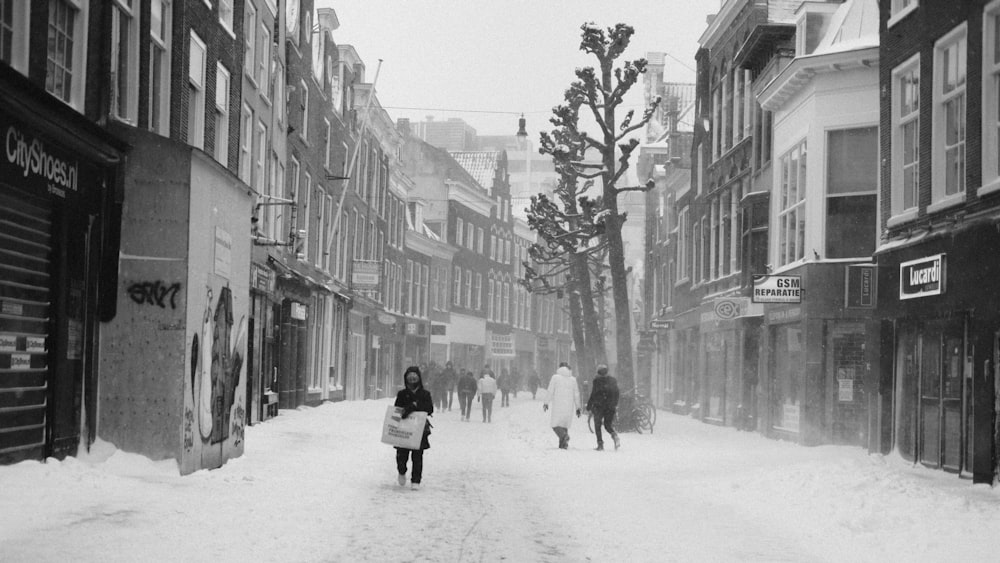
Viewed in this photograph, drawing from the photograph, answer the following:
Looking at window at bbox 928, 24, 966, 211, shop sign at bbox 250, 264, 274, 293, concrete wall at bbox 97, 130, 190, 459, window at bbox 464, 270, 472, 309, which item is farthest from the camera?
window at bbox 464, 270, 472, 309

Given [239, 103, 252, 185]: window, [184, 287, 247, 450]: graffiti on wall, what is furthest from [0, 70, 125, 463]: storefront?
[239, 103, 252, 185]: window

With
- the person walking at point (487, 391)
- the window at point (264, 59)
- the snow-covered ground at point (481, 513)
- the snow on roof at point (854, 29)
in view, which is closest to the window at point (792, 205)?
the snow on roof at point (854, 29)

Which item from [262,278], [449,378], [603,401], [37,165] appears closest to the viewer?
[37,165]

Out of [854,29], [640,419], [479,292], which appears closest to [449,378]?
[640,419]

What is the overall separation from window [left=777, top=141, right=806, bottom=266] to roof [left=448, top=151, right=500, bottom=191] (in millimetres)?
51179

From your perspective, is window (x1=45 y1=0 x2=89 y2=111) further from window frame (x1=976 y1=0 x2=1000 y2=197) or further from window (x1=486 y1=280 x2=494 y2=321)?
window (x1=486 y1=280 x2=494 y2=321)

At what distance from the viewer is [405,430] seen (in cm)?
1482

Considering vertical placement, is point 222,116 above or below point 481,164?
below

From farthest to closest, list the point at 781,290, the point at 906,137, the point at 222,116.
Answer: the point at 781,290 < the point at 222,116 < the point at 906,137

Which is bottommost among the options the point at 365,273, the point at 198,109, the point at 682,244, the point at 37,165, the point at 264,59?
the point at 37,165

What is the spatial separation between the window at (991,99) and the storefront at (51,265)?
1038cm

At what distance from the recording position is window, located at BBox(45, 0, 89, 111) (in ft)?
43.2

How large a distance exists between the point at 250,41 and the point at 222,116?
3641 millimetres

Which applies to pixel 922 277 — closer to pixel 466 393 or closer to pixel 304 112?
pixel 466 393
